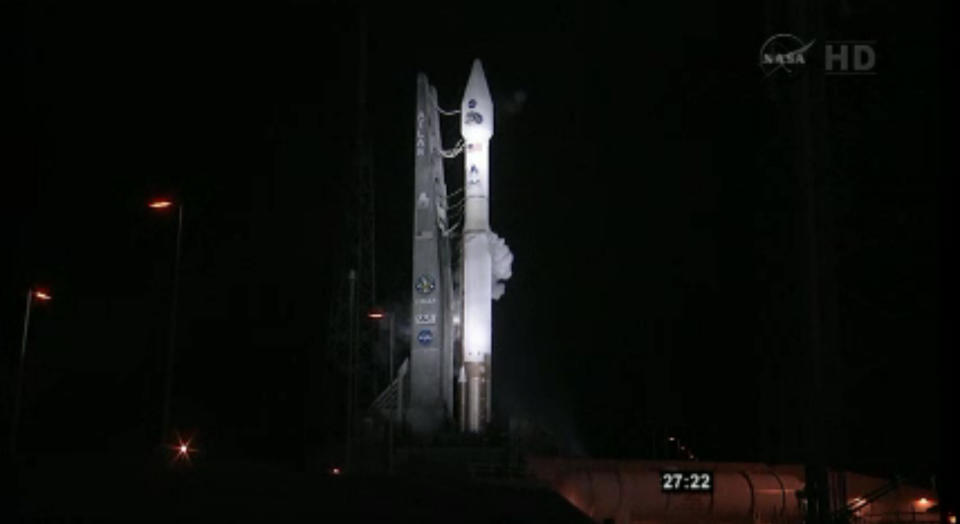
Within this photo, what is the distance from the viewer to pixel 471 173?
69.0 metres

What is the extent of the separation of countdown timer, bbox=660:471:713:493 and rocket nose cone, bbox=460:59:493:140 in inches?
939

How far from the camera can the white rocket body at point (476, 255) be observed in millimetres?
66938

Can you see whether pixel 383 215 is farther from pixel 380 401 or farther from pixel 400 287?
pixel 380 401

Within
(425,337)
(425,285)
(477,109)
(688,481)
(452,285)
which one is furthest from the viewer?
(452,285)

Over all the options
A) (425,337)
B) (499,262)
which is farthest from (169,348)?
(499,262)

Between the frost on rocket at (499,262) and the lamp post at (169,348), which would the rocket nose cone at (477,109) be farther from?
the lamp post at (169,348)

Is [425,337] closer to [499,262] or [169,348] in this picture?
[499,262]

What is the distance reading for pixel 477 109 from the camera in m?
69.8

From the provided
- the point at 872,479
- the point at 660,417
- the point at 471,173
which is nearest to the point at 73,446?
the point at 471,173

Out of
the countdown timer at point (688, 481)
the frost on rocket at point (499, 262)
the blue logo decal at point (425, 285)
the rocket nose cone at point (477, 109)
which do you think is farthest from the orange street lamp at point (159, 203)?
the frost on rocket at point (499, 262)
